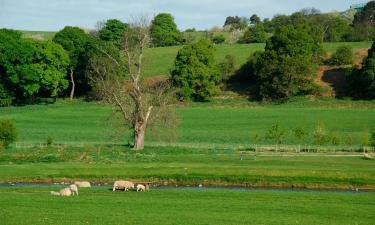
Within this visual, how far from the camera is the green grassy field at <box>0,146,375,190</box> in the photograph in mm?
47875

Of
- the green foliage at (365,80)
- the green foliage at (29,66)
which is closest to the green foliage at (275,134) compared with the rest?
the green foliage at (365,80)

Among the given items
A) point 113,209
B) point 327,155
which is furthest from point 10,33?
point 113,209

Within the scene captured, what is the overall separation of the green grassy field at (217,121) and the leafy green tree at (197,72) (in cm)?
293

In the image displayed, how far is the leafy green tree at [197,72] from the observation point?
120m

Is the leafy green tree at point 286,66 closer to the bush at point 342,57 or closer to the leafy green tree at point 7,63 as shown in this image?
the bush at point 342,57

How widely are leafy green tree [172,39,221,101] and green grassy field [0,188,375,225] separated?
7931 cm

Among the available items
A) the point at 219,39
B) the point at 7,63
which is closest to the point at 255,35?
the point at 219,39

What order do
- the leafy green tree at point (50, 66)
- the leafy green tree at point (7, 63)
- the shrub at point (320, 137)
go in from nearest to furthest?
1. the shrub at point (320, 137)
2. the leafy green tree at point (7, 63)
3. the leafy green tree at point (50, 66)

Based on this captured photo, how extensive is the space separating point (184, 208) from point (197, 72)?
290ft

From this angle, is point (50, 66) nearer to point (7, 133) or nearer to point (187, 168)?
point (7, 133)

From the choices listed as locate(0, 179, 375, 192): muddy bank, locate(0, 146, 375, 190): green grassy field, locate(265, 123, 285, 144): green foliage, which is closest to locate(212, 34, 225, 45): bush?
locate(265, 123, 285, 144): green foliage

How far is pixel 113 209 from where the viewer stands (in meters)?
31.4

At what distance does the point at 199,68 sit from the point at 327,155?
57078 mm

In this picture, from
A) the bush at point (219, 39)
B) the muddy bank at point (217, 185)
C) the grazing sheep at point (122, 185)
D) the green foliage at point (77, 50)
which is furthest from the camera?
the bush at point (219, 39)
